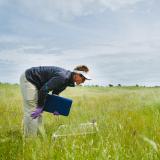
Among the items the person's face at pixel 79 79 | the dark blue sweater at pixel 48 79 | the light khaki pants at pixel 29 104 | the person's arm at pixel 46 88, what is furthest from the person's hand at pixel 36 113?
the person's face at pixel 79 79

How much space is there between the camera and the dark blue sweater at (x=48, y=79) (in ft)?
25.6

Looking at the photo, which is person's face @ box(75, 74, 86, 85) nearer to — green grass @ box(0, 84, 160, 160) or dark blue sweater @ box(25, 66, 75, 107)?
dark blue sweater @ box(25, 66, 75, 107)

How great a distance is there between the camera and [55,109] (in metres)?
8.33

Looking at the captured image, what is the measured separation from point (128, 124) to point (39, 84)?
1.74 meters

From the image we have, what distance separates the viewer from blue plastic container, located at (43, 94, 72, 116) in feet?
26.9

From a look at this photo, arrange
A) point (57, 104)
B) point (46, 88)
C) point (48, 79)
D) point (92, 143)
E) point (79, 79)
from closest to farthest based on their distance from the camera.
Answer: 1. point (92, 143)
2. point (79, 79)
3. point (46, 88)
4. point (57, 104)
5. point (48, 79)

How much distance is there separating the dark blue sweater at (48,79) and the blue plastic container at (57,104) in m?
0.12

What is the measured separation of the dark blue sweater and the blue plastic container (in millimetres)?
117

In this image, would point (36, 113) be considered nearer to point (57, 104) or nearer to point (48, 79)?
point (57, 104)

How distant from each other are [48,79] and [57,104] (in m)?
0.47

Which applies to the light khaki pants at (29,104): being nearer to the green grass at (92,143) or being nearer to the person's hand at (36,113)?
the green grass at (92,143)

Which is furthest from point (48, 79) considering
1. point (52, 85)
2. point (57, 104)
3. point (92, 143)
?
point (92, 143)

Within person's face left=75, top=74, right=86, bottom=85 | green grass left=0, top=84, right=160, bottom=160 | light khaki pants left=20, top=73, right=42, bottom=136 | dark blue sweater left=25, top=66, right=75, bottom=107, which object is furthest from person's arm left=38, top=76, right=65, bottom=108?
green grass left=0, top=84, right=160, bottom=160

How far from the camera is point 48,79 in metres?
8.41
